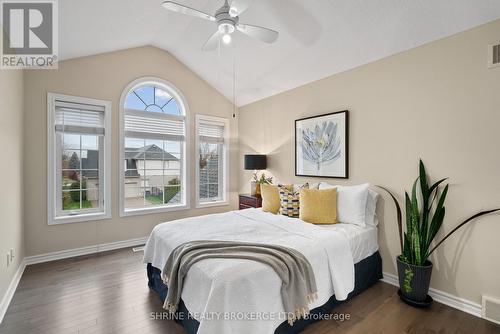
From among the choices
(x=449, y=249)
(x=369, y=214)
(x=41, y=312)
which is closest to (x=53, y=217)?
(x=41, y=312)

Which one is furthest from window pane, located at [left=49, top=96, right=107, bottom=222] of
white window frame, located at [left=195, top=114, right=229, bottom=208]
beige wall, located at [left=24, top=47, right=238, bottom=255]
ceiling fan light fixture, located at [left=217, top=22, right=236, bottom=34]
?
ceiling fan light fixture, located at [left=217, top=22, right=236, bottom=34]

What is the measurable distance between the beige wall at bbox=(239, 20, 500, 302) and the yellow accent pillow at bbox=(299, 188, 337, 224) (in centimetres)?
54

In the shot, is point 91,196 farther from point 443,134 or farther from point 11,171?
point 443,134

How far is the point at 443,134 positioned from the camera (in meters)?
2.36

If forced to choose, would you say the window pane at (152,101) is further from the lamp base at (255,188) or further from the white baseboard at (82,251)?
the white baseboard at (82,251)

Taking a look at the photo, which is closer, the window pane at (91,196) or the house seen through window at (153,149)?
the window pane at (91,196)

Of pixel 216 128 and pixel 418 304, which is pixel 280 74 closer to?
pixel 216 128

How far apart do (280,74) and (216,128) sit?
71.8 inches

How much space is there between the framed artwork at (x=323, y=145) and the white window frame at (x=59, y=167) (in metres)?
2.96

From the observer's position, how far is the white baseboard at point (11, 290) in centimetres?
209

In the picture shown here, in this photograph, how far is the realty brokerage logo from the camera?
2.15 meters

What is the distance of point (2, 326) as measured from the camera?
6.37ft

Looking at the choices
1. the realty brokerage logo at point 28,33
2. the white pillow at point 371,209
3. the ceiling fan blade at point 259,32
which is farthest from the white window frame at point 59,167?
the white pillow at point 371,209

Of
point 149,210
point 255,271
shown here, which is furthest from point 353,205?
point 149,210
